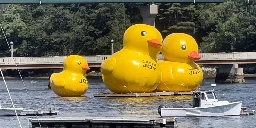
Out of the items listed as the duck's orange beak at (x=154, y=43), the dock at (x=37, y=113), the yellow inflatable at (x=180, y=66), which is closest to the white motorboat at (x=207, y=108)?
the dock at (x=37, y=113)

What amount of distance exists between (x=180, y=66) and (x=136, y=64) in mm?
4878

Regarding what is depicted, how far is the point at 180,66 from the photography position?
8112cm

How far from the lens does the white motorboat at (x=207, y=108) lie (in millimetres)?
63219

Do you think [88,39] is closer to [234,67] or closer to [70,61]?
[234,67]

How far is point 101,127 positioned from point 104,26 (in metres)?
112

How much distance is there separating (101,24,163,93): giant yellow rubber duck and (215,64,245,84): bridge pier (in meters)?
44.1

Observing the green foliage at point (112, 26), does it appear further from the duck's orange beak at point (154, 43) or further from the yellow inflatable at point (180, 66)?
the duck's orange beak at point (154, 43)

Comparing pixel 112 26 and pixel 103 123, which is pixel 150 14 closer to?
pixel 112 26

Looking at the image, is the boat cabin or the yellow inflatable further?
the yellow inflatable

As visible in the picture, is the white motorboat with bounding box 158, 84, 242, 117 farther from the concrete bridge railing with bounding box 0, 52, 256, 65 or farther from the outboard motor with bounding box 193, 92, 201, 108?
the concrete bridge railing with bounding box 0, 52, 256, 65

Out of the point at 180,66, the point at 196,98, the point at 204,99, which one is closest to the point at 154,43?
the point at 180,66

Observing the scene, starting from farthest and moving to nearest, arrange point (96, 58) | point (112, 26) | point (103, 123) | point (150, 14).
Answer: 1. point (112, 26)
2. point (150, 14)
3. point (96, 58)
4. point (103, 123)

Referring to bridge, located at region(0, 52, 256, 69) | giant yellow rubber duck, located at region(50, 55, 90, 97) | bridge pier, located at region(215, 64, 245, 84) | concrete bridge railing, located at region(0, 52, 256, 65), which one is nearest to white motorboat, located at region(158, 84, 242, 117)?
giant yellow rubber duck, located at region(50, 55, 90, 97)

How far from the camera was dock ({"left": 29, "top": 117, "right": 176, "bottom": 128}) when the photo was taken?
52344 millimetres
